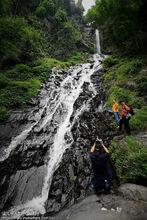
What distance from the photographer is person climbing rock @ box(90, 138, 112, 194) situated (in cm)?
829

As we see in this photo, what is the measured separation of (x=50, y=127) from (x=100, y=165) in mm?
8220

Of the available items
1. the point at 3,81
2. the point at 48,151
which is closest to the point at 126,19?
the point at 3,81

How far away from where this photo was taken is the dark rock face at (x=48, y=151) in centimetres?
1082

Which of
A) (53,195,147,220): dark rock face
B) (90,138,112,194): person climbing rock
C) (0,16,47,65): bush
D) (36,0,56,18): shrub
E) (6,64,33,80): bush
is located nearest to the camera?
(53,195,147,220): dark rock face

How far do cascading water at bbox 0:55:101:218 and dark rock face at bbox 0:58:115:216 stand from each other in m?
0.05

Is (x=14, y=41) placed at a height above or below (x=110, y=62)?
above

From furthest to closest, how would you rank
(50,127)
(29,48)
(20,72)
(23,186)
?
(29,48) → (20,72) → (50,127) → (23,186)

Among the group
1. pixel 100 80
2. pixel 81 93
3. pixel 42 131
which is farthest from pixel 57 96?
pixel 42 131

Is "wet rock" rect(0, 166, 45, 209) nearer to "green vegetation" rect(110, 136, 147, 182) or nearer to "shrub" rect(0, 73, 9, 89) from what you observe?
"green vegetation" rect(110, 136, 147, 182)

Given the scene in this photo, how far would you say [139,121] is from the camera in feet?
45.0

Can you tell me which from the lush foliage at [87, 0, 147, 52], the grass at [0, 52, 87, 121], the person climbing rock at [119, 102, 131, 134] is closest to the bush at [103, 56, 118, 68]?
the lush foliage at [87, 0, 147, 52]

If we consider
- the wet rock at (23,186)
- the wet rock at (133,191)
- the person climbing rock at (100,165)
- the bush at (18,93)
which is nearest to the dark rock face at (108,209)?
the wet rock at (133,191)

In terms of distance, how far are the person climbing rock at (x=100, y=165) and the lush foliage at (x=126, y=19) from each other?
16.2 m

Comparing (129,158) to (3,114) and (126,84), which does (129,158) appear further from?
(3,114)
